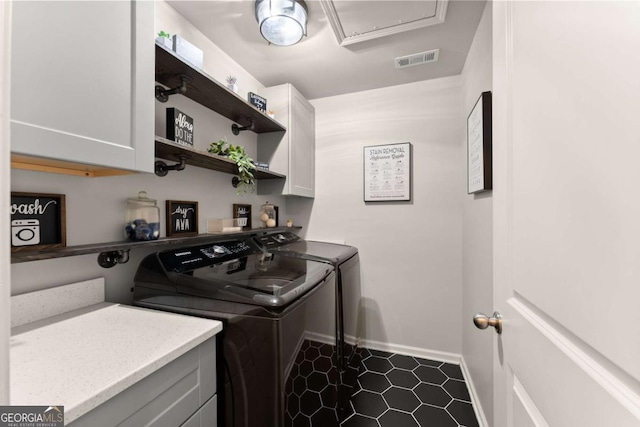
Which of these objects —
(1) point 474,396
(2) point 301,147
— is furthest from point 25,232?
(1) point 474,396

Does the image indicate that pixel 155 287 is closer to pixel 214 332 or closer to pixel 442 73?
pixel 214 332

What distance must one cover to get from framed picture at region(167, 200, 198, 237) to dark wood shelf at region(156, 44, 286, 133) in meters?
0.66

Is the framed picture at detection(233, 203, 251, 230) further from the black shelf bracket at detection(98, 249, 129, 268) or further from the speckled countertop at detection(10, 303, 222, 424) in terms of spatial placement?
the speckled countertop at detection(10, 303, 222, 424)

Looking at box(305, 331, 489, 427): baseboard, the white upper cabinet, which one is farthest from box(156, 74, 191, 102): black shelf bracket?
box(305, 331, 489, 427): baseboard

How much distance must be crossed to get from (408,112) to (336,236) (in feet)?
4.52

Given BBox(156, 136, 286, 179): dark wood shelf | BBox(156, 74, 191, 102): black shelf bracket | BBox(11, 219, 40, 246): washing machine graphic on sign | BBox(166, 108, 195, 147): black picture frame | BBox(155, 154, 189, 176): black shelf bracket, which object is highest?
BBox(156, 74, 191, 102): black shelf bracket

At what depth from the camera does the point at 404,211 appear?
2451mm

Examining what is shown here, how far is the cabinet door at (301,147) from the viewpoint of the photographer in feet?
7.47

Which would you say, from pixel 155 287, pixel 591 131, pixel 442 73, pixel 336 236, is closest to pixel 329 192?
pixel 336 236

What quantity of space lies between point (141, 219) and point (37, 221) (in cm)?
36

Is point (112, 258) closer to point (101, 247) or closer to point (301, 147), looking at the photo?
point (101, 247)

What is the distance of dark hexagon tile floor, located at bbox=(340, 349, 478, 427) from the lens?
166cm

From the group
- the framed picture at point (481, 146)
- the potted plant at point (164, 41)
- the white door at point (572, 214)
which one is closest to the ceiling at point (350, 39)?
the potted plant at point (164, 41)

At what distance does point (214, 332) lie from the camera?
994 millimetres
